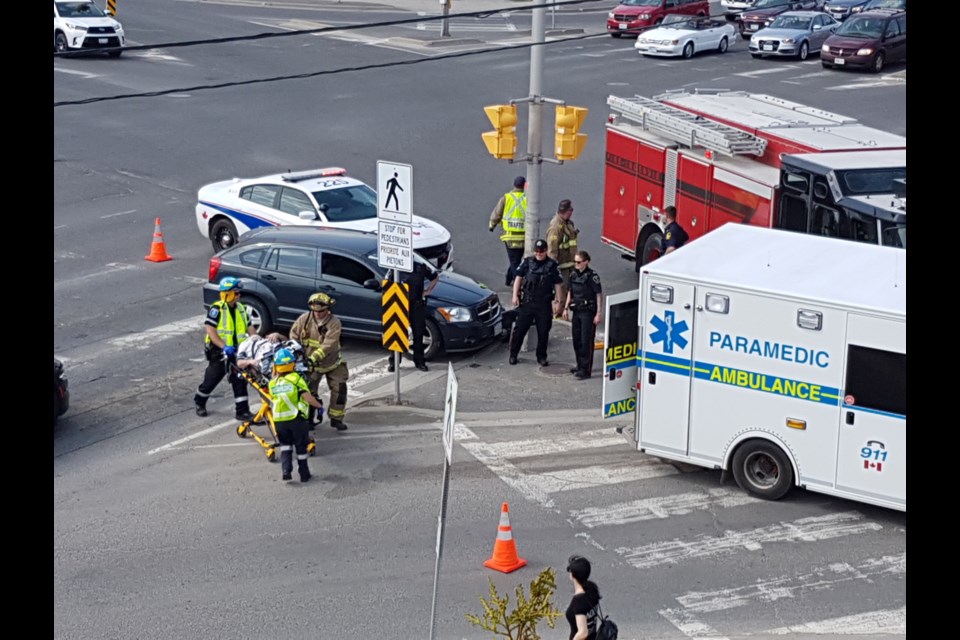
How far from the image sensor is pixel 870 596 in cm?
1059

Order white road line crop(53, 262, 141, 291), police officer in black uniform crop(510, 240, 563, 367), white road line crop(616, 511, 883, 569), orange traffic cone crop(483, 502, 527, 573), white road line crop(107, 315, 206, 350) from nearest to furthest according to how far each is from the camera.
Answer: orange traffic cone crop(483, 502, 527, 573)
white road line crop(616, 511, 883, 569)
police officer in black uniform crop(510, 240, 563, 367)
white road line crop(107, 315, 206, 350)
white road line crop(53, 262, 141, 291)

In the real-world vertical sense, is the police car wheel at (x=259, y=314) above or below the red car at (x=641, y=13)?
below

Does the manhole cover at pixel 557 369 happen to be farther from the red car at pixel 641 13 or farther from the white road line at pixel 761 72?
the red car at pixel 641 13

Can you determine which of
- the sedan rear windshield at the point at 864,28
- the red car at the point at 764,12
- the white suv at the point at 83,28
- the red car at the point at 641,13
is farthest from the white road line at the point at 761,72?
the white suv at the point at 83,28

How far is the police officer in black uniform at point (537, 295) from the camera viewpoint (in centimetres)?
1577

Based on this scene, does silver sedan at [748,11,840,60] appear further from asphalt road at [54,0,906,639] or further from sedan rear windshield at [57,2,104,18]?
sedan rear windshield at [57,2,104,18]

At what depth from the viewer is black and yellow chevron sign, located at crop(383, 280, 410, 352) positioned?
14992 millimetres

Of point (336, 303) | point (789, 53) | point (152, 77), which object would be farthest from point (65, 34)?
point (336, 303)

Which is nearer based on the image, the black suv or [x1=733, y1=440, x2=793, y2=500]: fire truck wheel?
[x1=733, y1=440, x2=793, y2=500]: fire truck wheel

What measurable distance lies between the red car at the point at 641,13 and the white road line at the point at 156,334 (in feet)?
92.0

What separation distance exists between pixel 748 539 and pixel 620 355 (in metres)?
2.30

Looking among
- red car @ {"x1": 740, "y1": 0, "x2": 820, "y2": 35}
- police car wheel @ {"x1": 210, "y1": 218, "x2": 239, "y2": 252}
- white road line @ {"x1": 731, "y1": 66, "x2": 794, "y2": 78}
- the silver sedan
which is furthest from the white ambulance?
red car @ {"x1": 740, "y1": 0, "x2": 820, "y2": 35}
